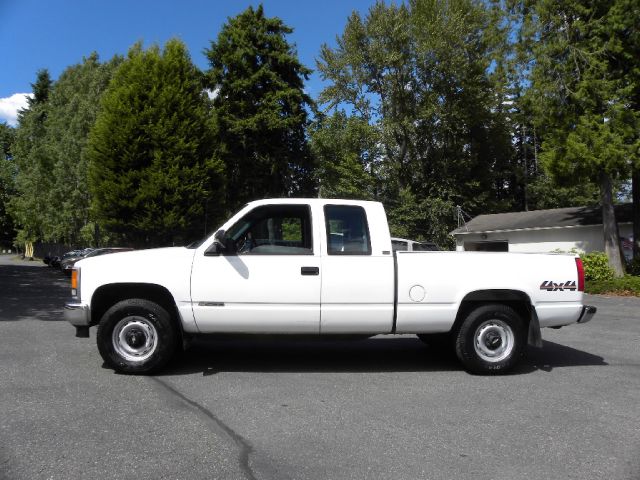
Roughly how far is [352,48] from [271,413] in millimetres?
39299

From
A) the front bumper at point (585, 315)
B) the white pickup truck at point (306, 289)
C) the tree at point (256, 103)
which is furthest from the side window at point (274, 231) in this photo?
the tree at point (256, 103)

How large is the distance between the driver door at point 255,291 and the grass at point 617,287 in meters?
15.4

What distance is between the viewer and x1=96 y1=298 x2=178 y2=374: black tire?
629 centimetres

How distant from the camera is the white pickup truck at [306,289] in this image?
626 cm

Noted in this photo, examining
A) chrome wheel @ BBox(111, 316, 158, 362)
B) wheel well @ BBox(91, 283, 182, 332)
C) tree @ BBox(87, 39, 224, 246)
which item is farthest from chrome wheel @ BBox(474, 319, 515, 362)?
tree @ BBox(87, 39, 224, 246)

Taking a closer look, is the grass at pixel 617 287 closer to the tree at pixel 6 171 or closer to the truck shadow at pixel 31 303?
the truck shadow at pixel 31 303

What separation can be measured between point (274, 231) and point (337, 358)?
210cm

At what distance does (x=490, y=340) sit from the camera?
6.64m

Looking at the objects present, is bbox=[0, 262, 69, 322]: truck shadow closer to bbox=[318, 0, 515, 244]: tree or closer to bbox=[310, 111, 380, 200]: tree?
bbox=[310, 111, 380, 200]: tree

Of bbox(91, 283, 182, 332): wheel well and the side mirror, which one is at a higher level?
the side mirror

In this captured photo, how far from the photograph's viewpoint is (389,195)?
42875 millimetres

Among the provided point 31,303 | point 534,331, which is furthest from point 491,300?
point 31,303

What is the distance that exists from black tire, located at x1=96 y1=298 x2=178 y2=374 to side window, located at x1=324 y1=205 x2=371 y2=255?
6.86 feet

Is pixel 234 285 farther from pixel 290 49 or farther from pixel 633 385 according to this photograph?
pixel 290 49
